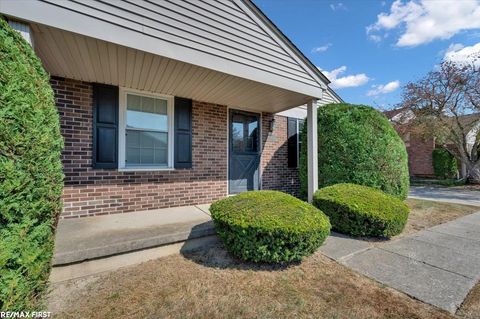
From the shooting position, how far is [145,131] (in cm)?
452

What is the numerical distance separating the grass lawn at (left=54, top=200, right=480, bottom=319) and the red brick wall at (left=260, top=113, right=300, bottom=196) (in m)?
3.51

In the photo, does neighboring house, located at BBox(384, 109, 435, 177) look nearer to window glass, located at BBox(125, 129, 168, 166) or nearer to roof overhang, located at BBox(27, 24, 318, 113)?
roof overhang, located at BBox(27, 24, 318, 113)

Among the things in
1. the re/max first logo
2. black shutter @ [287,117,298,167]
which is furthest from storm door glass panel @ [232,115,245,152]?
the re/max first logo

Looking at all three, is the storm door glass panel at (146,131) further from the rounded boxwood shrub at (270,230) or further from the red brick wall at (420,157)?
the red brick wall at (420,157)

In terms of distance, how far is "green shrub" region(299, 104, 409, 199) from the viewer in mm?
4922

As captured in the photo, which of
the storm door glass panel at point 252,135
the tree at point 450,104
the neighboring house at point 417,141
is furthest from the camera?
the neighboring house at point 417,141

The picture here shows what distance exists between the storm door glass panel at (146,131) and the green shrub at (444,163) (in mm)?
16266

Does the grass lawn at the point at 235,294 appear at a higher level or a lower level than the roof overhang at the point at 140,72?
lower

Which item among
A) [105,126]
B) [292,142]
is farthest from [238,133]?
[105,126]

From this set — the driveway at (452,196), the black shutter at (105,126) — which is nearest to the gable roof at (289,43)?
the black shutter at (105,126)

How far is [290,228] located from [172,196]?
9.69ft

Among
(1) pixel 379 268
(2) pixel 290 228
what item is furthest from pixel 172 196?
(1) pixel 379 268

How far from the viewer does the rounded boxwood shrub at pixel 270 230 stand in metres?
2.56

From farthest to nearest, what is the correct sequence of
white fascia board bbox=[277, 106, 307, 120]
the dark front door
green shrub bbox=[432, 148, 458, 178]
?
green shrub bbox=[432, 148, 458, 178]
white fascia board bbox=[277, 106, 307, 120]
the dark front door
